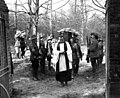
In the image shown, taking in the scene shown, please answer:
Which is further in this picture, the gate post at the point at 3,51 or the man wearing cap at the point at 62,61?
the man wearing cap at the point at 62,61

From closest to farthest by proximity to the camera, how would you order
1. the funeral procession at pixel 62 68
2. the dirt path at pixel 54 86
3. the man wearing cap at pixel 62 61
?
the funeral procession at pixel 62 68
the dirt path at pixel 54 86
the man wearing cap at pixel 62 61

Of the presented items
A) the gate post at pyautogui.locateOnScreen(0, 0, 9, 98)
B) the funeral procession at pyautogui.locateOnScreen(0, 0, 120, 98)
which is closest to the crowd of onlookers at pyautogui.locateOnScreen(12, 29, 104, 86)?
the funeral procession at pyautogui.locateOnScreen(0, 0, 120, 98)

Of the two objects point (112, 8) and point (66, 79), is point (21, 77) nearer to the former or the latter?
point (66, 79)

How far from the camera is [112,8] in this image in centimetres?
424

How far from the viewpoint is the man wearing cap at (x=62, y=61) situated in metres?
7.88

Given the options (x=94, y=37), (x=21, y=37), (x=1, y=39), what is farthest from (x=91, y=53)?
(x=21, y=37)

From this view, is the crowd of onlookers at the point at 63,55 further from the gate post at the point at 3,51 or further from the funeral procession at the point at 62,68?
the gate post at the point at 3,51

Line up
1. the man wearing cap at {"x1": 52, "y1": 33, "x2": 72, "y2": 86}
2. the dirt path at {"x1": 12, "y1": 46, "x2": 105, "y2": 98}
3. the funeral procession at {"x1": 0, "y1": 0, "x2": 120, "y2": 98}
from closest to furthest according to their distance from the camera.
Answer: the funeral procession at {"x1": 0, "y1": 0, "x2": 120, "y2": 98} < the dirt path at {"x1": 12, "y1": 46, "x2": 105, "y2": 98} < the man wearing cap at {"x1": 52, "y1": 33, "x2": 72, "y2": 86}

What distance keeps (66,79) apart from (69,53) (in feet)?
3.30

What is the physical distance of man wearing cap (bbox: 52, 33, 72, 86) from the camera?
7879 mm

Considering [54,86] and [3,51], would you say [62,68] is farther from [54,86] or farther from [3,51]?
[3,51]

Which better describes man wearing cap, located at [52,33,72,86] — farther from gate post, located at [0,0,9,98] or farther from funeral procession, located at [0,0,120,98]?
gate post, located at [0,0,9,98]

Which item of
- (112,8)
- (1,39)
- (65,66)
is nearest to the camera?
(112,8)

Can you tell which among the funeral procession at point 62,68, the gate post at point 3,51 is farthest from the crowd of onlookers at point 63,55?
the gate post at point 3,51
